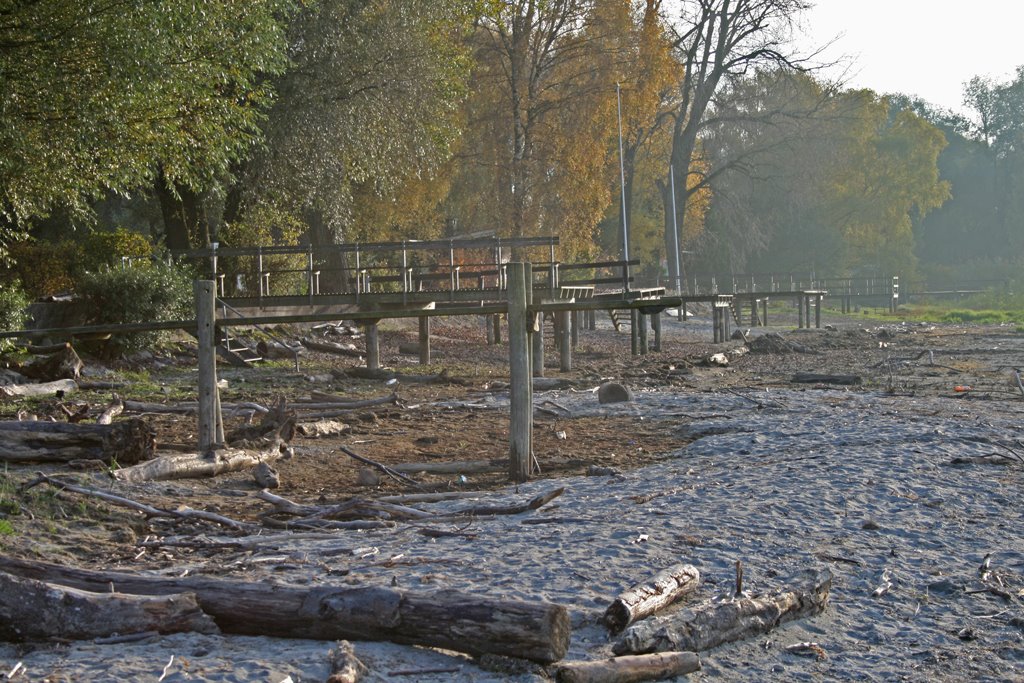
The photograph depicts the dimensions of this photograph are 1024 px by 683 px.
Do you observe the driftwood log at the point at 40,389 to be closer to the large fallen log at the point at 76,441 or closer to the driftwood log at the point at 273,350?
the large fallen log at the point at 76,441

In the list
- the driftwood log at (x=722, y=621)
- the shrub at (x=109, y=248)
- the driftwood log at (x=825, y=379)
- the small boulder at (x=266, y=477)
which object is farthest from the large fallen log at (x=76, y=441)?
the shrub at (x=109, y=248)

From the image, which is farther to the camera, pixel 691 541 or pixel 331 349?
pixel 331 349

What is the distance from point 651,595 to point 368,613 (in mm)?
Result: 1658

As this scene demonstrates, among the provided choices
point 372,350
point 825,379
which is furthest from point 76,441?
point 825,379

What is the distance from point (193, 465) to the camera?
441 inches

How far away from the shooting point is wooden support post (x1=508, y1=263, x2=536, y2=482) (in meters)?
11.6

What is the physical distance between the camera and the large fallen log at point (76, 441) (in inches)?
428

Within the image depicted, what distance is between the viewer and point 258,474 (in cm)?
1117

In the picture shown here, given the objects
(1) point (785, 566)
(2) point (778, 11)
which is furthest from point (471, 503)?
(2) point (778, 11)

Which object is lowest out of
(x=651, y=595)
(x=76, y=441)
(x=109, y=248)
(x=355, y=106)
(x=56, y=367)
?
(x=651, y=595)

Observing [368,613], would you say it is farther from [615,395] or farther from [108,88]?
[108,88]

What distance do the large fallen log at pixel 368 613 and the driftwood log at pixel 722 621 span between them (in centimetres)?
50

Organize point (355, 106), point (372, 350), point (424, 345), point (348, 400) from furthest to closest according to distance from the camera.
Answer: point (355, 106) < point (424, 345) < point (372, 350) < point (348, 400)

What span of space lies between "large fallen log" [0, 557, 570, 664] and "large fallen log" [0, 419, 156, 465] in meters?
4.60
